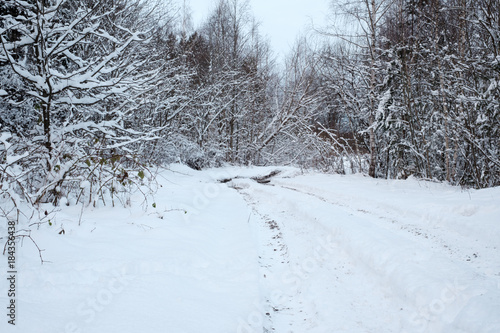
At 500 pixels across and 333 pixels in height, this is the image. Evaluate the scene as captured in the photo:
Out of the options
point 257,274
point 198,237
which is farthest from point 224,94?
point 257,274

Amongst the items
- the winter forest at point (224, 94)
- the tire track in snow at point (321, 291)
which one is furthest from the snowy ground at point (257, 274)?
the winter forest at point (224, 94)

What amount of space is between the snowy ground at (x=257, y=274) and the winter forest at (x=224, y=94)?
3.46ft

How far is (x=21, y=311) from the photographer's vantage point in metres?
1.59

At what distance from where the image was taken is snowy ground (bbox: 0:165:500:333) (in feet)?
6.22

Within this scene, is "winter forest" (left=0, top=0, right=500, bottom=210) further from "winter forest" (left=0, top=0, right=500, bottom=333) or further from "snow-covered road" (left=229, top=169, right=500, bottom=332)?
"snow-covered road" (left=229, top=169, right=500, bottom=332)

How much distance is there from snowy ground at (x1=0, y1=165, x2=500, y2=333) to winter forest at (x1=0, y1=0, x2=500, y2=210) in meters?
1.05

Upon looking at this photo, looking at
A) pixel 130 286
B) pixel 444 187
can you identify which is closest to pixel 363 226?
pixel 130 286

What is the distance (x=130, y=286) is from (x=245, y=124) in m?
18.5

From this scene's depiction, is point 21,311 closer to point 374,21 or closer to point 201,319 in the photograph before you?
point 201,319

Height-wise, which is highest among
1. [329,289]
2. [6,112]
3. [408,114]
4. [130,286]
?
[408,114]

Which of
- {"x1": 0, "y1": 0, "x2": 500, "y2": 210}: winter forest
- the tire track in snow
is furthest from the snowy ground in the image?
{"x1": 0, "y1": 0, "x2": 500, "y2": 210}: winter forest

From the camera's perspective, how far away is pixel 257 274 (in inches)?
117

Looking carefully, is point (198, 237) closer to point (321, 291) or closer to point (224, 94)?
point (321, 291)

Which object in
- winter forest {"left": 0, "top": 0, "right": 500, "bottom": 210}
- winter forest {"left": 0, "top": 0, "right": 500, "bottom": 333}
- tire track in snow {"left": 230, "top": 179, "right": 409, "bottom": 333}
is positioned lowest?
tire track in snow {"left": 230, "top": 179, "right": 409, "bottom": 333}
